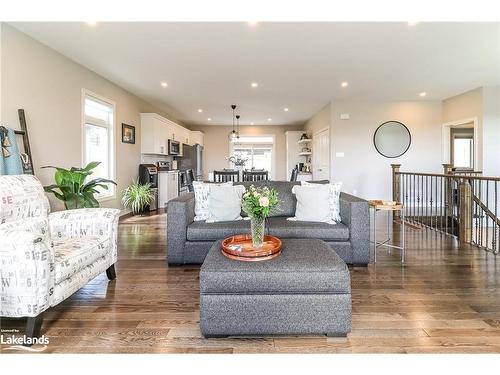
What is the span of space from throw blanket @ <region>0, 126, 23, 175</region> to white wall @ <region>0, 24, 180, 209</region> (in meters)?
0.23

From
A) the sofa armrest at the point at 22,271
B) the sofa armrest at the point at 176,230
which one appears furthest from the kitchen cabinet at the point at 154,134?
the sofa armrest at the point at 22,271

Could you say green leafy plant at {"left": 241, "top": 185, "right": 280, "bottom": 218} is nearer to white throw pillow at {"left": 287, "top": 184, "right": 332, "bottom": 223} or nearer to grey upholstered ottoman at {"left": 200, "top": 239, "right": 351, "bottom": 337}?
grey upholstered ottoman at {"left": 200, "top": 239, "right": 351, "bottom": 337}

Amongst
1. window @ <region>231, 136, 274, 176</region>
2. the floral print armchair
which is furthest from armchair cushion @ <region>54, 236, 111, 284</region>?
window @ <region>231, 136, 274, 176</region>

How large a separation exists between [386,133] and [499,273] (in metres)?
5.05

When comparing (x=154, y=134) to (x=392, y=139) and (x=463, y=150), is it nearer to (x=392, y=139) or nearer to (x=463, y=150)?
(x=392, y=139)

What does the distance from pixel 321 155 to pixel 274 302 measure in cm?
698

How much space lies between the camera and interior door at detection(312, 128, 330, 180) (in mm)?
7539

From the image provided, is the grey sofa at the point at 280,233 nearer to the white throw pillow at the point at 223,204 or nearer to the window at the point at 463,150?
the white throw pillow at the point at 223,204

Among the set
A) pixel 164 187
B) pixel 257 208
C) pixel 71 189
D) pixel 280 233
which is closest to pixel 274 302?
pixel 257 208

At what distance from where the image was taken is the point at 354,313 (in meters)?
2.00
